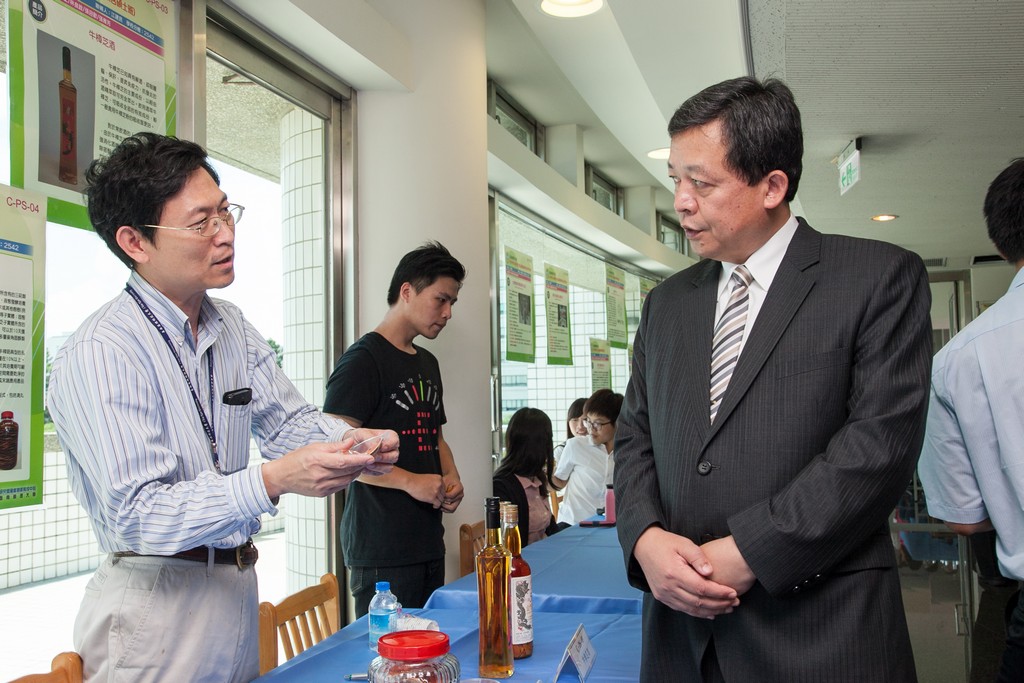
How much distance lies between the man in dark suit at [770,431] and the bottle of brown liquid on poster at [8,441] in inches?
53.2

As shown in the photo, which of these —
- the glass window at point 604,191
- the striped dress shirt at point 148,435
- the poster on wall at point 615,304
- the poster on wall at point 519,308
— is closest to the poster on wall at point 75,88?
the striped dress shirt at point 148,435

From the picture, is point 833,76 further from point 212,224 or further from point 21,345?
point 21,345

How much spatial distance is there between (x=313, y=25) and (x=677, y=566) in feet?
7.44

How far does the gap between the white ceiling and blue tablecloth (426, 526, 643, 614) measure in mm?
1974

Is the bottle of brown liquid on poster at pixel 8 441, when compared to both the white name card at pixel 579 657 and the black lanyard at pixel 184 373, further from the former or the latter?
the white name card at pixel 579 657

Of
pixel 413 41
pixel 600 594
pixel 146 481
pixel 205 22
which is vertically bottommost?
pixel 600 594

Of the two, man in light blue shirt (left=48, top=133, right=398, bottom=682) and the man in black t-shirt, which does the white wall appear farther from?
man in light blue shirt (left=48, top=133, right=398, bottom=682)

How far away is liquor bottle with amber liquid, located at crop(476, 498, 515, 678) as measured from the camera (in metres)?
1.45

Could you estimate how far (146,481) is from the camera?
136cm

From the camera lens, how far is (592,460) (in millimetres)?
4723

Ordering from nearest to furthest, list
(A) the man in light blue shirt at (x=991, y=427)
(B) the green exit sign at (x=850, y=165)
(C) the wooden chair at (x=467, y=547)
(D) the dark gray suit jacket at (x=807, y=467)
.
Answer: (D) the dark gray suit jacket at (x=807, y=467) < (A) the man in light blue shirt at (x=991, y=427) < (C) the wooden chair at (x=467, y=547) < (B) the green exit sign at (x=850, y=165)

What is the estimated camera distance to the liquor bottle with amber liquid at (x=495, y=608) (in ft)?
4.76

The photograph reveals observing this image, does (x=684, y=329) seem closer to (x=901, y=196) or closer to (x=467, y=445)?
(x=467, y=445)

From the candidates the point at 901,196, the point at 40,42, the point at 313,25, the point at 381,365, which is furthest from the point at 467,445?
the point at 901,196
